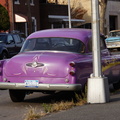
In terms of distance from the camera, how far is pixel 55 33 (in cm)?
1123

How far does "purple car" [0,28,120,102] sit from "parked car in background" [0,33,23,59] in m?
14.2

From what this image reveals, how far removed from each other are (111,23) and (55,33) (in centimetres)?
5342

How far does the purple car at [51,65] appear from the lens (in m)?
9.82

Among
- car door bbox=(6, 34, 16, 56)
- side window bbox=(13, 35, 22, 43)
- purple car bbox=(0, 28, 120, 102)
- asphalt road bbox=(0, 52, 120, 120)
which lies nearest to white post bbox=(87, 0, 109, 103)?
asphalt road bbox=(0, 52, 120, 120)

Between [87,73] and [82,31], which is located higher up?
[82,31]

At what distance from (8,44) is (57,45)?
600 inches

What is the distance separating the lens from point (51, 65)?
9906 millimetres

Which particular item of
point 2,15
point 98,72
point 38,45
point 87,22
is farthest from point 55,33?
point 87,22

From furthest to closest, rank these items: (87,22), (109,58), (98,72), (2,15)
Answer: (87,22), (2,15), (109,58), (98,72)

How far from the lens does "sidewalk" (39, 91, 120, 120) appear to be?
25.6ft

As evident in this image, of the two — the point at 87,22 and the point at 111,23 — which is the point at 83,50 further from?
the point at 111,23

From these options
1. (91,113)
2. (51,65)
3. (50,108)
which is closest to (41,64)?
(51,65)

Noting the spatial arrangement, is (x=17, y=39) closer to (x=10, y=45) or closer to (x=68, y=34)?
(x=10, y=45)

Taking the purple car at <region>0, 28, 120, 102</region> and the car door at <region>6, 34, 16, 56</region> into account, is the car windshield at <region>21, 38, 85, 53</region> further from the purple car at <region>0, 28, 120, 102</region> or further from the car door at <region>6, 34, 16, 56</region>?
the car door at <region>6, 34, 16, 56</region>
